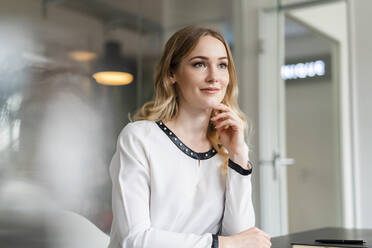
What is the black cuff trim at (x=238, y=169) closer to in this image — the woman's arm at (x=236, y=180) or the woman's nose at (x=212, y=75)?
the woman's arm at (x=236, y=180)

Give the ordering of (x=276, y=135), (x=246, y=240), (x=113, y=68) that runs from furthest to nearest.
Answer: (x=276, y=135) < (x=113, y=68) < (x=246, y=240)

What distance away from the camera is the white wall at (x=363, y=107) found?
401 cm

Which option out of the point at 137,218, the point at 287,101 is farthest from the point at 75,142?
the point at 287,101

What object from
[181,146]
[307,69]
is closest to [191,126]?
[181,146]

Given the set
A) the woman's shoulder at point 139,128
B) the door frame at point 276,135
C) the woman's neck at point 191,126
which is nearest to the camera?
the woman's shoulder at point 139,128

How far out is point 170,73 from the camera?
1694 millimetres

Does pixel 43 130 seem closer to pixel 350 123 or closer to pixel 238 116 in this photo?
pixel 238 116

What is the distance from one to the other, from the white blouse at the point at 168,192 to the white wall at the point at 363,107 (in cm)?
268

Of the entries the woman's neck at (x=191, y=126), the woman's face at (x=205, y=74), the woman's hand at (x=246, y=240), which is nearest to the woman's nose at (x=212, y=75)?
the woman's face at (x=205, y=74)

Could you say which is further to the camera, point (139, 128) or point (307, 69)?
point (307, 69)

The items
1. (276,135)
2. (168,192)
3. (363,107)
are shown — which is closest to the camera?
(168,192)

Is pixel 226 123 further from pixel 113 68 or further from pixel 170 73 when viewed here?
pixel 113 68

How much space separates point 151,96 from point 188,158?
1.90 metres

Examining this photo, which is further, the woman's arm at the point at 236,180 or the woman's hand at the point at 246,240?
the woman's arm at the point at 236,180
